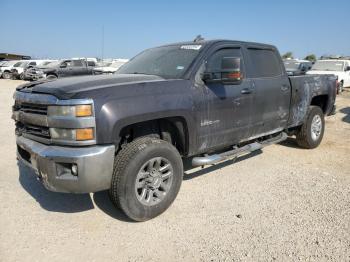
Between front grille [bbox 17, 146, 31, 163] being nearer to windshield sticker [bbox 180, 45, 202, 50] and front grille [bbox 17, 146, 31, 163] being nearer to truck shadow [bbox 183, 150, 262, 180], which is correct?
truck shadow [bbox 183, 150, 262, 180]

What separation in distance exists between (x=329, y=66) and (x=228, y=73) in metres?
15.6

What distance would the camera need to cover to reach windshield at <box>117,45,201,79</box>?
4035 mm

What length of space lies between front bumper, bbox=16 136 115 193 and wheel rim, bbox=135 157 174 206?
0.39m

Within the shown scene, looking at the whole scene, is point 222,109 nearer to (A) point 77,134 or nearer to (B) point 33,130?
(A) point 77,134

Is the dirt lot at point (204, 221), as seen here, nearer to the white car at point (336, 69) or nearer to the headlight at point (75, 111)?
the headlight at point (75, 111)

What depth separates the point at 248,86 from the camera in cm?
452

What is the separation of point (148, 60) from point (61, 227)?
7.94 feet

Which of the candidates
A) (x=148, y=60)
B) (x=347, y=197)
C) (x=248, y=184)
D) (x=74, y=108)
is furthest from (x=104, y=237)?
(x=347, y=197)

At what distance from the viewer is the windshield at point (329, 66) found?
17031 millimetres

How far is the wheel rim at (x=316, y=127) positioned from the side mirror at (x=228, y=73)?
2.99 m

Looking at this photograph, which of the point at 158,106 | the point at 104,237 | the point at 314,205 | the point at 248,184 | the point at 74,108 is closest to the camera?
the point at 74,108

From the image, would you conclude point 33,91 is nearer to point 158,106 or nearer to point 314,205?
point 158,106

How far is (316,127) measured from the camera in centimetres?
629

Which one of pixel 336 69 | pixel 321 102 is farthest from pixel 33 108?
pixel 336 69
